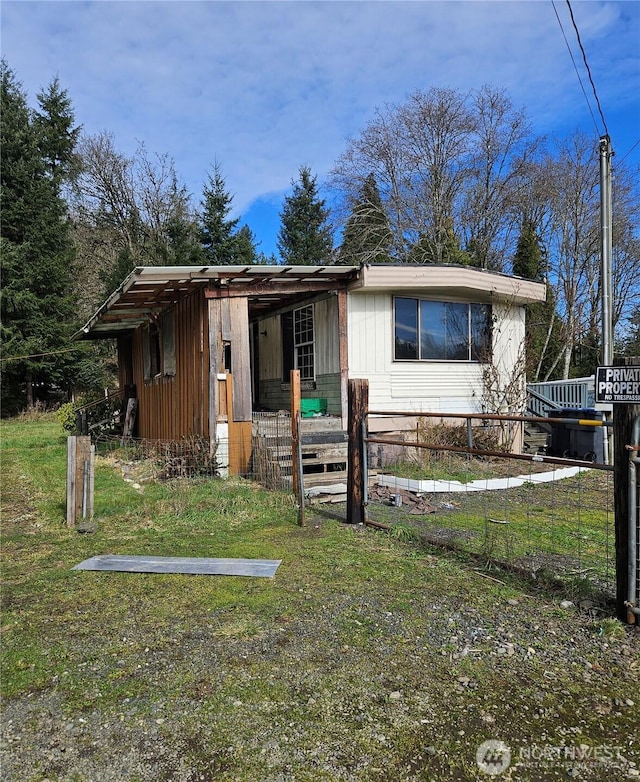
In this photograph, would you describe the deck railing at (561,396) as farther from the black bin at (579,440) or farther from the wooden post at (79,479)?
the wooden post at (79,479)

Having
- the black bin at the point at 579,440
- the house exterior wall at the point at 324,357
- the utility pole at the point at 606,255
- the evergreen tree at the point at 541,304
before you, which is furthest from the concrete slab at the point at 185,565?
the evergreen tree at the point at 541,304

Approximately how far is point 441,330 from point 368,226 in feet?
54.1

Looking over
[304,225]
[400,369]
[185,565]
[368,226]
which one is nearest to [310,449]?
[400,369]

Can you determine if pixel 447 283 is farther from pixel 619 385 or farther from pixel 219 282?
pixel 619 385

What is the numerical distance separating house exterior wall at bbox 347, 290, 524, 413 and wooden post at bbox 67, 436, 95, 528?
4842 mm

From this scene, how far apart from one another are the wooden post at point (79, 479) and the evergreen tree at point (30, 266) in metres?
18.6

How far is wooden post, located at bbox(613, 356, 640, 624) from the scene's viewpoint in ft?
10.4

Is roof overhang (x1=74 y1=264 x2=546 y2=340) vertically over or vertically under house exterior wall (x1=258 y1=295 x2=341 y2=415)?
over

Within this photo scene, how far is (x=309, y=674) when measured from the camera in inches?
105

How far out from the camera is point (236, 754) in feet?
6.76

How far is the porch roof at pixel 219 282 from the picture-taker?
299 inches

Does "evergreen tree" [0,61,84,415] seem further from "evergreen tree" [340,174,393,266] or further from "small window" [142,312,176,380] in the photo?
"evergreen tree" [340,174,393,266]

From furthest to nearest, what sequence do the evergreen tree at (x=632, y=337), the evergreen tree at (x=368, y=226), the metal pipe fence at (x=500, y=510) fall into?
the evergreen tree at (x=368, y=226)
the evergreen tree at (x=632, y=337)
the metal pipe fence at (x=500, y=510)

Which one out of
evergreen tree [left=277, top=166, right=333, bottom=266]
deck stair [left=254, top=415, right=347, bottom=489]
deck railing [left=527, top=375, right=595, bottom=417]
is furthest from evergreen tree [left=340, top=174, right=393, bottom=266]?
deck stair [left=254, top=415, right=347, bottom=489]
